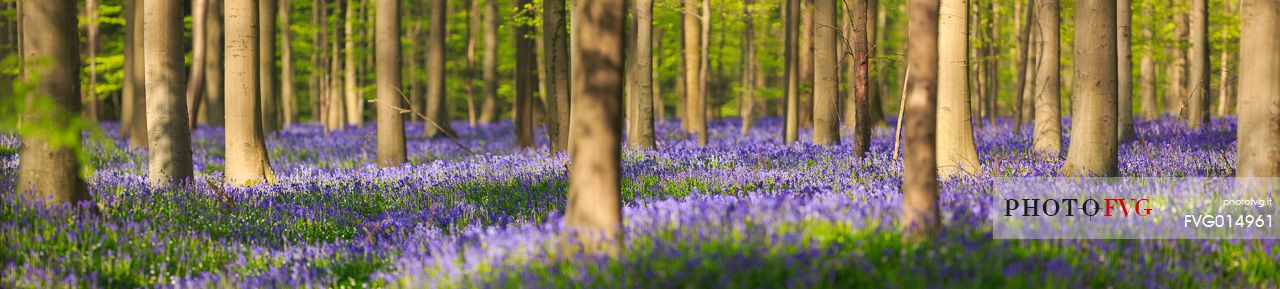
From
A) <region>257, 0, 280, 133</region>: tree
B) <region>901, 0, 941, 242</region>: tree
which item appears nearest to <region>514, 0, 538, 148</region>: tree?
<region>257, 0, 280, 133</region>: tree

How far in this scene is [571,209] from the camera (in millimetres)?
4871

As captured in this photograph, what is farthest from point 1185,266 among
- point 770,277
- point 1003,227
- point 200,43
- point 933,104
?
point 200,43

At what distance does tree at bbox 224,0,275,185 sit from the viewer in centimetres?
987

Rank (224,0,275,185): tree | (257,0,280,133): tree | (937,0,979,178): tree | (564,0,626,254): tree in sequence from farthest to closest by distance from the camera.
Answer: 1. (257,0,280,133): tree
2. (224,0,275,185): tree
3. (937,0,979,178): tree
4. (564,0,626,254): tree

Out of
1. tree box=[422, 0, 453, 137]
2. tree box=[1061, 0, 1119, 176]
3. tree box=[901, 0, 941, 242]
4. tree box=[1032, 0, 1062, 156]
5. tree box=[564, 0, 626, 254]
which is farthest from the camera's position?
tree box=[422, 0, 453, 137]

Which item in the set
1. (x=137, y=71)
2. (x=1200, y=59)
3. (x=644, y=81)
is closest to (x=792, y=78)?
(x=644, y=81)

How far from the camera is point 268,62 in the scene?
21328mm

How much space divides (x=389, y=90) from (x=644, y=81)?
3.36 meters

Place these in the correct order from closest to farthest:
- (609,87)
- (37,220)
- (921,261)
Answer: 1. (921,261)
2. (609,87)
3. (37,220)

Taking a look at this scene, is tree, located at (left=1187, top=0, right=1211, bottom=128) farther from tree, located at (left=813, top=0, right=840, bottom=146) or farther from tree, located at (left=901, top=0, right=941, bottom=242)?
tree, located at (left=901, top=0, right=941, bottom=242)

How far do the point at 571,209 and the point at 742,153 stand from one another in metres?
6.30

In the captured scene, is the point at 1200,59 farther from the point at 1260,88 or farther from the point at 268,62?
the point at 268,62

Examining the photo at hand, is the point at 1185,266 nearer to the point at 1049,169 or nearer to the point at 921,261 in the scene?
the point at 921,261

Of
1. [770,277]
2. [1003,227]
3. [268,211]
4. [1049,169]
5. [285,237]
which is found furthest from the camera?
[1049,169]
